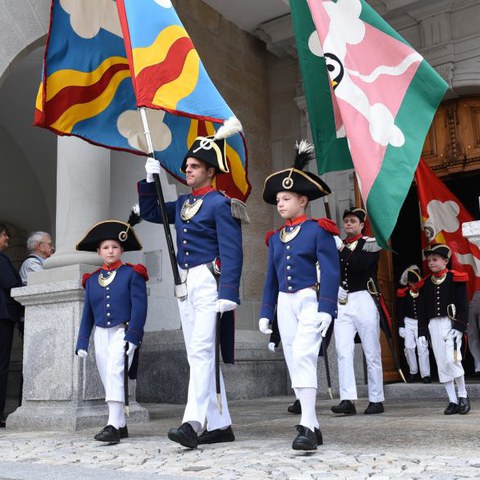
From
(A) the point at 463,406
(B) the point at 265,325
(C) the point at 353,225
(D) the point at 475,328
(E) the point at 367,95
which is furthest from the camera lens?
(D) the point at 475,328

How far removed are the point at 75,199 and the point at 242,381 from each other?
3.26 meters

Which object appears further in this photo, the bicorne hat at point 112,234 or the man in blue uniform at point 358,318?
the man in blue uniform at point 358,318

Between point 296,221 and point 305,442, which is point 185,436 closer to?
point 305,442

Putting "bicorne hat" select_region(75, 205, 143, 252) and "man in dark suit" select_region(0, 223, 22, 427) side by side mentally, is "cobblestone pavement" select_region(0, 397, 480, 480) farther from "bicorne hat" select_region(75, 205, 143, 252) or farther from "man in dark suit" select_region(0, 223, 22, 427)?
"bicorne hat" select_region(75, 205, 143, 252)

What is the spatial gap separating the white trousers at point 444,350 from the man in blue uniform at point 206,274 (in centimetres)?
234

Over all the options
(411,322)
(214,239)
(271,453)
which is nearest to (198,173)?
(214,239)

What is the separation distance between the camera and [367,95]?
188 inches

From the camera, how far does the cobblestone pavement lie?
3.13m

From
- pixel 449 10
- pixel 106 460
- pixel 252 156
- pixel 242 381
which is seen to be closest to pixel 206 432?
pixel 106 460

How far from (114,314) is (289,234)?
138 centimetres

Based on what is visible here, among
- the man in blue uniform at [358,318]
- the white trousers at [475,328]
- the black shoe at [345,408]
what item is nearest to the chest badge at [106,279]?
the man in blue uniform at [358,318]

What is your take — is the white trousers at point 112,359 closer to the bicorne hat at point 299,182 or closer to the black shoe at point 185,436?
the black shoe at point 185,436

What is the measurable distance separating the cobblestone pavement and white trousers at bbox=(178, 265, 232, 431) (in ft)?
0.70

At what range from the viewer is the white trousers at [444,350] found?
593cm
